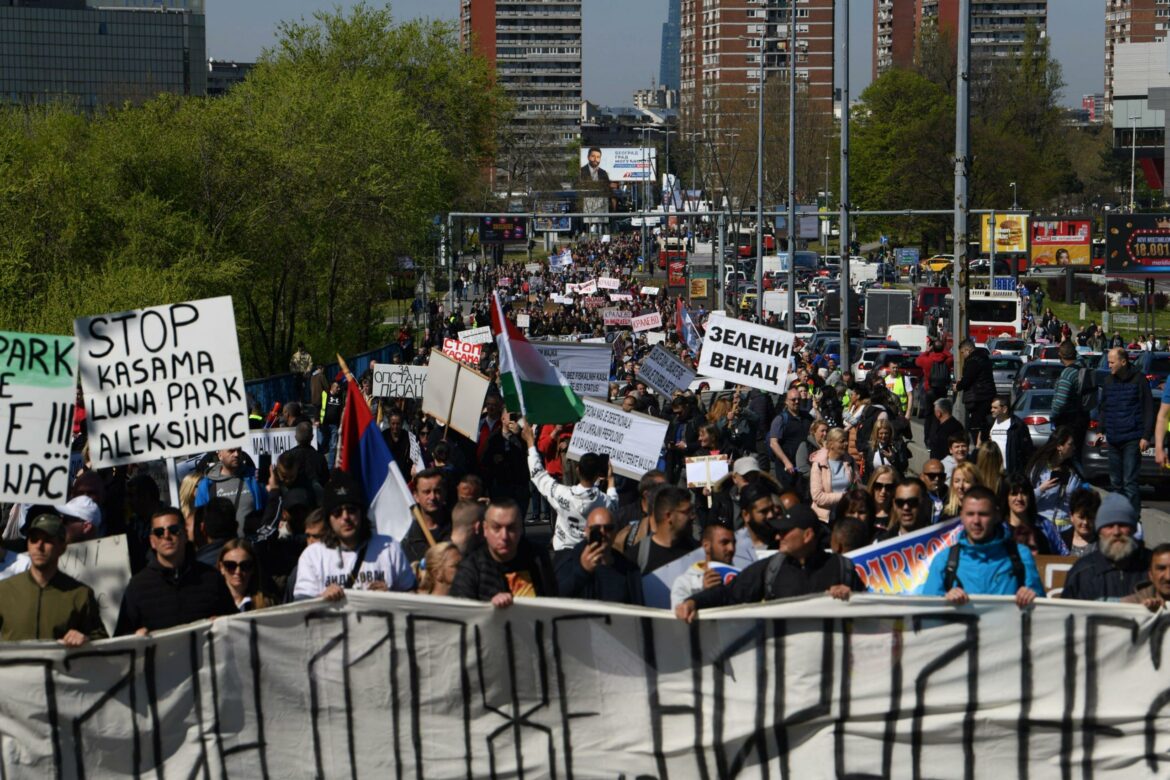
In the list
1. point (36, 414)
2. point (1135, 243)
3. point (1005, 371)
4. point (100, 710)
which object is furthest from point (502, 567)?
point (1135, 243)

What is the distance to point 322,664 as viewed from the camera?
302 inches

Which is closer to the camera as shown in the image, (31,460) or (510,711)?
(510,711)

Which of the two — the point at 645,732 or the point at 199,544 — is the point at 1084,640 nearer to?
the point at 645,732

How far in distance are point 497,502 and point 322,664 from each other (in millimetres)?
1004

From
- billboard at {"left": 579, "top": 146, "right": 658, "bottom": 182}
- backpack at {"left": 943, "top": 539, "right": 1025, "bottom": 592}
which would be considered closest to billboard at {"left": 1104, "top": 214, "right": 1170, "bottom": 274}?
backpack at {"left": 943, "top": 539, "right": 1025, "bottom": 592}

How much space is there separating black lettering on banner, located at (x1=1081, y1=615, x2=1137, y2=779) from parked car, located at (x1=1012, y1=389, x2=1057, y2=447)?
17.8 metres

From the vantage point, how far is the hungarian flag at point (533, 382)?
13183 millimetres

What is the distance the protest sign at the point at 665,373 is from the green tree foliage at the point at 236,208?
18.2 metres

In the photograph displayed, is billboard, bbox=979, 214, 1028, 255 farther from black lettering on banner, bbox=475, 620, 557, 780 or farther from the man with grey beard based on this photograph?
black lettering on banner, bbox=475, 620, 557, 780

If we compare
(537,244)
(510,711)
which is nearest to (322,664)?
(510,711)

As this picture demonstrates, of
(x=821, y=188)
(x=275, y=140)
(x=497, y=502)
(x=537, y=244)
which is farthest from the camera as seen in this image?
(x=537, y=244)

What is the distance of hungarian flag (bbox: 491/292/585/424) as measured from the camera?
43.3ft

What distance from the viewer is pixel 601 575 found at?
818 centimetres

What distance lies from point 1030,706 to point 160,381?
5050mm
